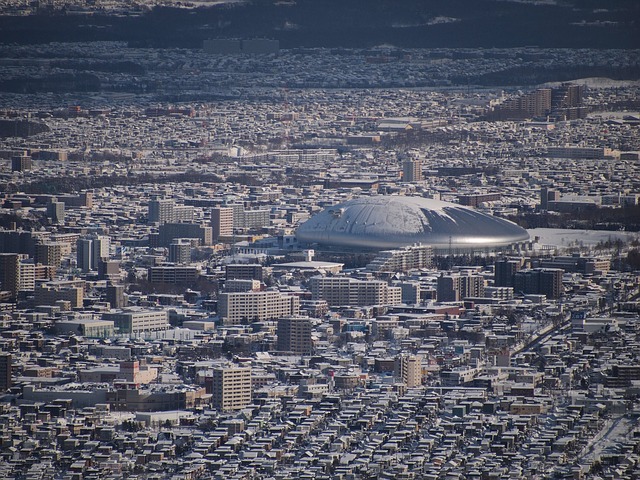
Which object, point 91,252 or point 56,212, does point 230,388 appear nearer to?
point 91,252

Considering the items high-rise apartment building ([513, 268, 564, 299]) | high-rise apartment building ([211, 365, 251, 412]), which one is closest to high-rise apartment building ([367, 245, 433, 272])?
high-rise apartment building ([513, 268, 564, 299])

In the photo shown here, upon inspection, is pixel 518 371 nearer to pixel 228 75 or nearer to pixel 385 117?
pixel 385 117

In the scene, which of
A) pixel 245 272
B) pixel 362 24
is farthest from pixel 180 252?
pixel 362 24

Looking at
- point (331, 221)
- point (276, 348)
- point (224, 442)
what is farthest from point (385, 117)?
point (224, 442)

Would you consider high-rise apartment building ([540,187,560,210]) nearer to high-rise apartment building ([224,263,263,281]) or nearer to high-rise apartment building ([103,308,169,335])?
high-rise apartment building ([224,263,263,281])

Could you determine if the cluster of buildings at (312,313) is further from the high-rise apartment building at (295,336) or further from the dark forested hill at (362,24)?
the dark forested hill at (362,24)
